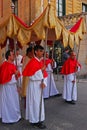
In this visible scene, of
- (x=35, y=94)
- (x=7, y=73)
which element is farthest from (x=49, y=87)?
(x=35, y=94)

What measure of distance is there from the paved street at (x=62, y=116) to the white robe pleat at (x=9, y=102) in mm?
213

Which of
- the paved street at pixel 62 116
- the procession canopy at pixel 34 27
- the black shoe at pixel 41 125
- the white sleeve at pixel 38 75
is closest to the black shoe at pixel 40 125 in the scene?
the black shoe at pixel 41 125

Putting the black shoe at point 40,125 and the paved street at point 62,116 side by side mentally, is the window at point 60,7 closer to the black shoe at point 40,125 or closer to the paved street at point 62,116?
the paved street at point 62,116

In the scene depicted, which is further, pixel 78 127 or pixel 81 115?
pixel 81 115

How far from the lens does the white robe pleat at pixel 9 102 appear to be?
8648 mm

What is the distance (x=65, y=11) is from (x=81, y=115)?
1739cm

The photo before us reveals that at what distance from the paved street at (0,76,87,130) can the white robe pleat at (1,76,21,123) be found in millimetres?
213

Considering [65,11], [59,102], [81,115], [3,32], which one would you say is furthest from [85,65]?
[3,32]

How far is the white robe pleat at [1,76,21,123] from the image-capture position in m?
8.65

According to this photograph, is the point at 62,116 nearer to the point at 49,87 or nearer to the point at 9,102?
the point at 9,102

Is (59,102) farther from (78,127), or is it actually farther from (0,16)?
(0,16)

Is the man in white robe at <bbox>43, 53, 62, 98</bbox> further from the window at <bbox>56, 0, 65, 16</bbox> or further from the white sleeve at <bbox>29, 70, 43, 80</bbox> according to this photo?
the window at <bbox>56, 0, 65, 16</bbox>

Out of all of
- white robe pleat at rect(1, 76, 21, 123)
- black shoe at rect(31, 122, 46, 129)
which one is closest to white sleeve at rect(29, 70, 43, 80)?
white robe pleat at rect(1, 76, 21, 123)

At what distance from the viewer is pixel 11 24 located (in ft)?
26.7
